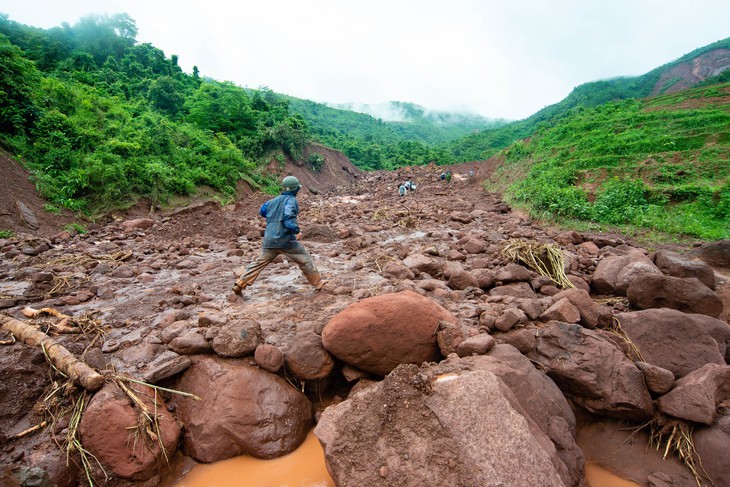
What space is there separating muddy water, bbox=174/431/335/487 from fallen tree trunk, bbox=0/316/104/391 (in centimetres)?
101

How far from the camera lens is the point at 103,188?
10070 millimetres

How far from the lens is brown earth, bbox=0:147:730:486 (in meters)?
2.62

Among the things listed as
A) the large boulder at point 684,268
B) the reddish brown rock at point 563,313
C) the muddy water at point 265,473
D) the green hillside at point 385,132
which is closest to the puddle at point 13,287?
the muddy water at point 265,473

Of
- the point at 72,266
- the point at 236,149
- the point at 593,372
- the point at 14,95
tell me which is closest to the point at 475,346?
the point at 593,372

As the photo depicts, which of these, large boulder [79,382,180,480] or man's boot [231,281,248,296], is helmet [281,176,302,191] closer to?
man's boot [231,281,248,296]

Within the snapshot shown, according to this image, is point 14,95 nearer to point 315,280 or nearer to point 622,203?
point 315,280

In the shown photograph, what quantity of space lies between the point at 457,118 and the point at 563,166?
131 metres

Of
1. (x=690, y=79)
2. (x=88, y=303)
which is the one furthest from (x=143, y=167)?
(x=690, y=79)

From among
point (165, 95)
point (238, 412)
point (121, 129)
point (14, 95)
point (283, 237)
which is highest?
point (165, 95)

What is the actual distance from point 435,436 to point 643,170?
14.1 meters

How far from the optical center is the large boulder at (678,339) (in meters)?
3.02

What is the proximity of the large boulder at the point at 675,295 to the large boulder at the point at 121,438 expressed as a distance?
491 centimetres

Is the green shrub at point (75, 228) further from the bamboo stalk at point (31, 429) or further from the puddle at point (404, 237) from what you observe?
the bamboo stalk at point (31, 429)

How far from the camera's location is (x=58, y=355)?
2.80 meters
